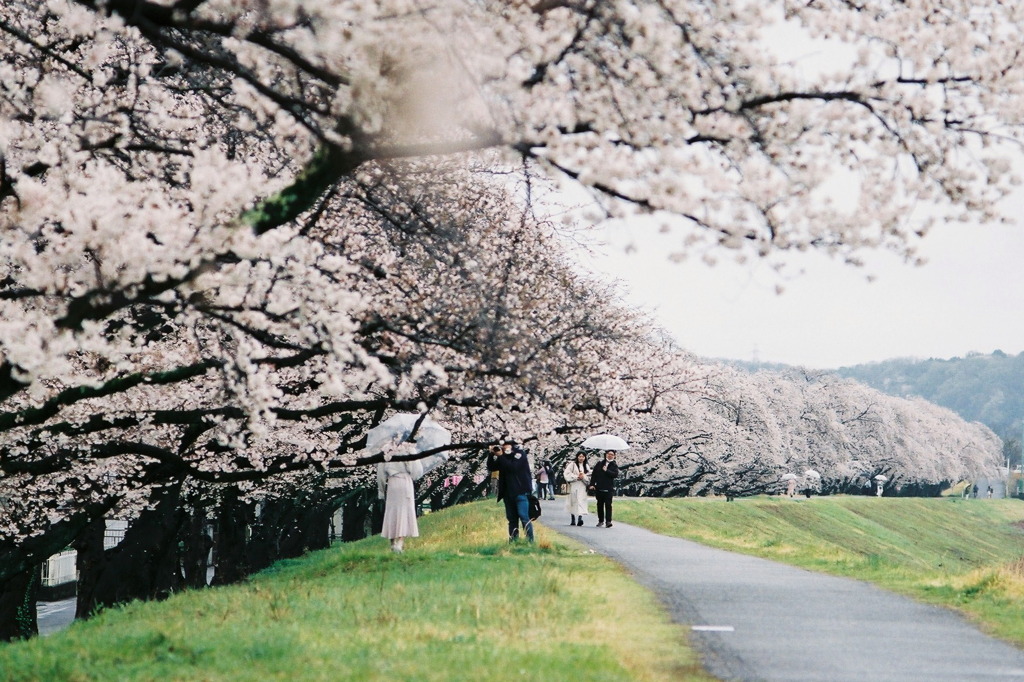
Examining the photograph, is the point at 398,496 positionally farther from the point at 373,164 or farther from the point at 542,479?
the point at 542,479

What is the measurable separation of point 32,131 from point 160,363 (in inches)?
179

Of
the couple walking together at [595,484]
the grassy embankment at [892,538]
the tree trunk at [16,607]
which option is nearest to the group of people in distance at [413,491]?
the grassy embankment at [892,538]

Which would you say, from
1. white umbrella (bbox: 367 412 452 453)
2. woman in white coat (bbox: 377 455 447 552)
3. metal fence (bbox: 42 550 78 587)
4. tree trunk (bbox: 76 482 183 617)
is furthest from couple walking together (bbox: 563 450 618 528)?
metal fence (bbox: 42 550 78 587)

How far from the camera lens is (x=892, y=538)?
71.8 metres

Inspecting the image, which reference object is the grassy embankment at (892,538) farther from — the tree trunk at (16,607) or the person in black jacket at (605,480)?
the tree trunk at (16,607)

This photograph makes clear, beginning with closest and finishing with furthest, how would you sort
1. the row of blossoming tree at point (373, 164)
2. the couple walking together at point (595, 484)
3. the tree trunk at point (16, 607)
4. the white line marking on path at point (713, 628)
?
the row of blossoming tree at point (373, 164), the white line marking on path at point (713, 628), the tree trunk at point (16, 607), the couple walking together at point (595, 484)

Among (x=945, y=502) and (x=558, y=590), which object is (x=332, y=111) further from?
(x=945, y=502)

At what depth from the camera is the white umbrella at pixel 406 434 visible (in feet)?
52.6

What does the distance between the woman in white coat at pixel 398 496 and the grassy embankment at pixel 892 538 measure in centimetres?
661

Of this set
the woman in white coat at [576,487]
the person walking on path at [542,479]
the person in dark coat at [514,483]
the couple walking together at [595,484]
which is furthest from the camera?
the person walking on path at [542,479]

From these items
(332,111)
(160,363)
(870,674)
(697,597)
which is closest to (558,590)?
(697,597)

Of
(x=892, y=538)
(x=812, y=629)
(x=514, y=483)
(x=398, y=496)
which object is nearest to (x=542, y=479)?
(x=892, y=538)

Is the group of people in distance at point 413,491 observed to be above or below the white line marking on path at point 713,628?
above

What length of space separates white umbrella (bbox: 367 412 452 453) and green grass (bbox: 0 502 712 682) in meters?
1.77
